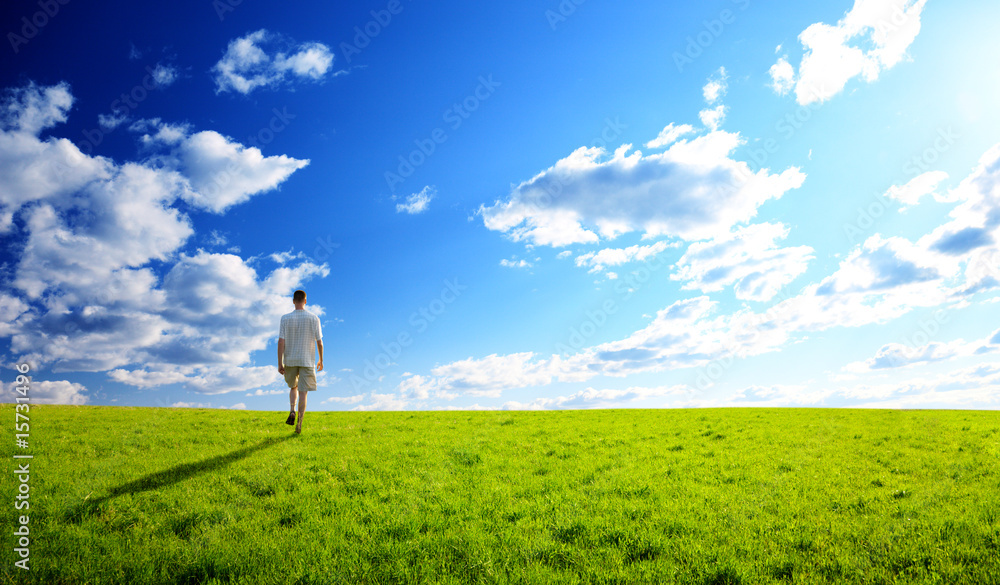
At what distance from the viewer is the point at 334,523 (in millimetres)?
7059

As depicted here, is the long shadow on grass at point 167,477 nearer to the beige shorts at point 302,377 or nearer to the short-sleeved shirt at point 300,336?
the beige shorts at point 302,377

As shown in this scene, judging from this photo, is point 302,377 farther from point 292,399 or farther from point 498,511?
point 498,511

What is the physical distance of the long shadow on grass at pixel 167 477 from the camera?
7.70 meters

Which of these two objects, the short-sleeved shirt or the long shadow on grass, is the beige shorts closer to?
the short-sleeved shirt

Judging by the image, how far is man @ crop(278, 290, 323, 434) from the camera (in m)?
14.1

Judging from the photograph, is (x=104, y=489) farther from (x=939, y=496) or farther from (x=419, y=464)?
(x=939, y=496)

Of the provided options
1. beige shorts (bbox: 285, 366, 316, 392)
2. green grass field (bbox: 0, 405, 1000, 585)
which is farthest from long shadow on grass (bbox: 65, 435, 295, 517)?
beige shorts (bbox: 285, 366, 316, 392)

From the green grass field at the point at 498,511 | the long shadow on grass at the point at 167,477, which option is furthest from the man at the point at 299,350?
the long shadow on grass at the point at 167,477

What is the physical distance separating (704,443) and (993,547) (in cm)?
817

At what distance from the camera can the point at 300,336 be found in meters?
14.2

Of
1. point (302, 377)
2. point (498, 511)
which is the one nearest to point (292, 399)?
point (302, 377)

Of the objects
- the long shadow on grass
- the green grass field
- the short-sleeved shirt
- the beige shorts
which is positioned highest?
the short-sleeved shirt

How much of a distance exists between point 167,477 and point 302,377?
5181 mm

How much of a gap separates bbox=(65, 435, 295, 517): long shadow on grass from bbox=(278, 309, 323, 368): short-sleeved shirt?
292 centimetres
